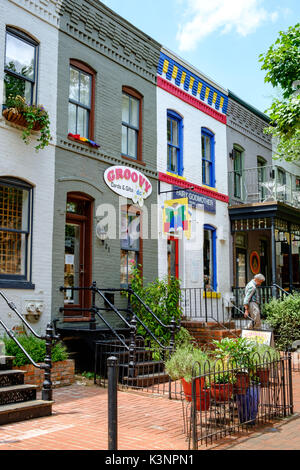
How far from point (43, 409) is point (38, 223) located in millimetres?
4082

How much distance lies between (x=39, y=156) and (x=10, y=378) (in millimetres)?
4654

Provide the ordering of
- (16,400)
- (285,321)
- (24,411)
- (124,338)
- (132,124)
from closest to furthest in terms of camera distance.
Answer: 1. (24,411)
2. (16,400)
3. (124,338)
4. (132,124)
5. (285,321)

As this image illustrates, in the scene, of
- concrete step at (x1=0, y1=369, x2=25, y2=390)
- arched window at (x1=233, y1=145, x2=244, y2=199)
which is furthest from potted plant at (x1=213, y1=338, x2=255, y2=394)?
arched window at (x1=233, y1=145, x2=244, y2=199)

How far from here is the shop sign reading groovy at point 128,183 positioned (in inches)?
462

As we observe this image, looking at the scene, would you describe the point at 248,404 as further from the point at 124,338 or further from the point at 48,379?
the point at 124,338

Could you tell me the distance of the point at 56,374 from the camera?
8.65 meters

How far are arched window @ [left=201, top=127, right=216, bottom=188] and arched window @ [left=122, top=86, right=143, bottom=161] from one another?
333cm

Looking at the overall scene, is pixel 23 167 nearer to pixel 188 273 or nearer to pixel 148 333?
pixel 148 333

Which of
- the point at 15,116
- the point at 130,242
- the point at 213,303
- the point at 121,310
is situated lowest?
the point at 121,310

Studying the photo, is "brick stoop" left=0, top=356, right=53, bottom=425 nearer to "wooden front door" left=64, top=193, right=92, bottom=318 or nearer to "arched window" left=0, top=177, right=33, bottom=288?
"arched window" left=0, top=177, right=33, bottom=288

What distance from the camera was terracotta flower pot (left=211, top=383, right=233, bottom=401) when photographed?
6.26 metres

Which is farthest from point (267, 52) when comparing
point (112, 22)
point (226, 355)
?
point (226, 355)

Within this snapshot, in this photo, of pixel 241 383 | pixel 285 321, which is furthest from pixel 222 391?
pixel 285 321
